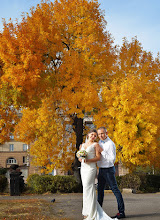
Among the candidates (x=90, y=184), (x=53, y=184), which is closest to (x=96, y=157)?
(x=90, y=184)

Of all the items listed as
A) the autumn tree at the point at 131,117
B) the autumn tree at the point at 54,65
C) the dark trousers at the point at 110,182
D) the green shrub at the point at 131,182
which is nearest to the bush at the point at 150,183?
the green shrub at the point at 131,182

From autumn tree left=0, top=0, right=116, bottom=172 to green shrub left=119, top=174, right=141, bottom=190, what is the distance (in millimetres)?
3781

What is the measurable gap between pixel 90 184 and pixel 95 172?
1.03 feet

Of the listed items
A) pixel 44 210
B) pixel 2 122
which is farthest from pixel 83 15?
pixel 44 210

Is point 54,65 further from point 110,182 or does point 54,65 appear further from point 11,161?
point 11,161

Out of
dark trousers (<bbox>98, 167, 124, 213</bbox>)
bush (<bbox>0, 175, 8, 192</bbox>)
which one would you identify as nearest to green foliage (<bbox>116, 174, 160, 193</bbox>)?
bush (<bbox>0, 175, 8, 192</bbox>)

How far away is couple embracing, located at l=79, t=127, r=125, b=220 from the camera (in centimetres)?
686

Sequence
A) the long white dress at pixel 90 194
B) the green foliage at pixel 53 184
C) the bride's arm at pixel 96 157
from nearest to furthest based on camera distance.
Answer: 1. the long white dress at pixel 90 194
2. the bride's arm at pixel 96 157
3. the green foliage at pixel 53 184

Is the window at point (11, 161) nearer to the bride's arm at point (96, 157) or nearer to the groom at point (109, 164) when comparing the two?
the groom at point (109, 164)

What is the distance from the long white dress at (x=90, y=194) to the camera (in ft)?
22.2

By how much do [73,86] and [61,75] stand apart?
1.04 meters

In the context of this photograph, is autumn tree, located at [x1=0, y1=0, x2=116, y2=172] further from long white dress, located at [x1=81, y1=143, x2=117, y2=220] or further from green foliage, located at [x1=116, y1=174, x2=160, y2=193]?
long white dress, located at [x1=81, y1=143, x2=117, y2=220]

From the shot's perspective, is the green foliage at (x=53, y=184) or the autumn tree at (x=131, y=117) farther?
the autumn tree at (x=131, y=117)

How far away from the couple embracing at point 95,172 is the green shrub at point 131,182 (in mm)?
12198
